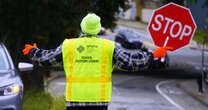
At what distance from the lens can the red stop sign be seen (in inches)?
201

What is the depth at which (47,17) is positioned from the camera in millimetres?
9867

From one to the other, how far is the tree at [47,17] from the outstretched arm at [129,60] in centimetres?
482

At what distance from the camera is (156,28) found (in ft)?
17.4

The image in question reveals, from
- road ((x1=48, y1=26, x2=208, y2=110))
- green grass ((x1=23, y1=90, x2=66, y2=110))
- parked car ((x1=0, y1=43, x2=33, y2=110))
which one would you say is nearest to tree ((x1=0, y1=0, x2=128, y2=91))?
green grass ((x1=23, y1=90, x2=66, y2=110))

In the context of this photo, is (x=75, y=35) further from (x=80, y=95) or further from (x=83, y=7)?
(x=80, y=95)

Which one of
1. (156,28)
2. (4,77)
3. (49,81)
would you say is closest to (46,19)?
(4,77)

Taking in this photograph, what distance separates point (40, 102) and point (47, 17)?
1.94m

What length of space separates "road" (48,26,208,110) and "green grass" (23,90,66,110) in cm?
73

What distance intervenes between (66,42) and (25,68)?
3125 mm

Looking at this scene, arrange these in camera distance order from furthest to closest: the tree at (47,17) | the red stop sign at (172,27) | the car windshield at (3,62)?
the tree at (47,17) → the car windshield at (3,62) → the red stop sign at (172,27)

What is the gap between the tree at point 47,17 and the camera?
9.34 metres

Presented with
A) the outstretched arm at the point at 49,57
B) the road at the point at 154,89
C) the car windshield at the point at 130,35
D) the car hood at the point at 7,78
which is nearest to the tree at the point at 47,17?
the road at the point at 154,89

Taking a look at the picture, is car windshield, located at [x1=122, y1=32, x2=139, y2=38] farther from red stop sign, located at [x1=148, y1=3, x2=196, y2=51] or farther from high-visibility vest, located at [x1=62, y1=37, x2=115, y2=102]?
high-visibility vest, located at [x1=62, y1=37, x2=115, y2=102]

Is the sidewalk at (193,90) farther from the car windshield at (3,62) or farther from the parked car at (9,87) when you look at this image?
the parked car at (9,87)
